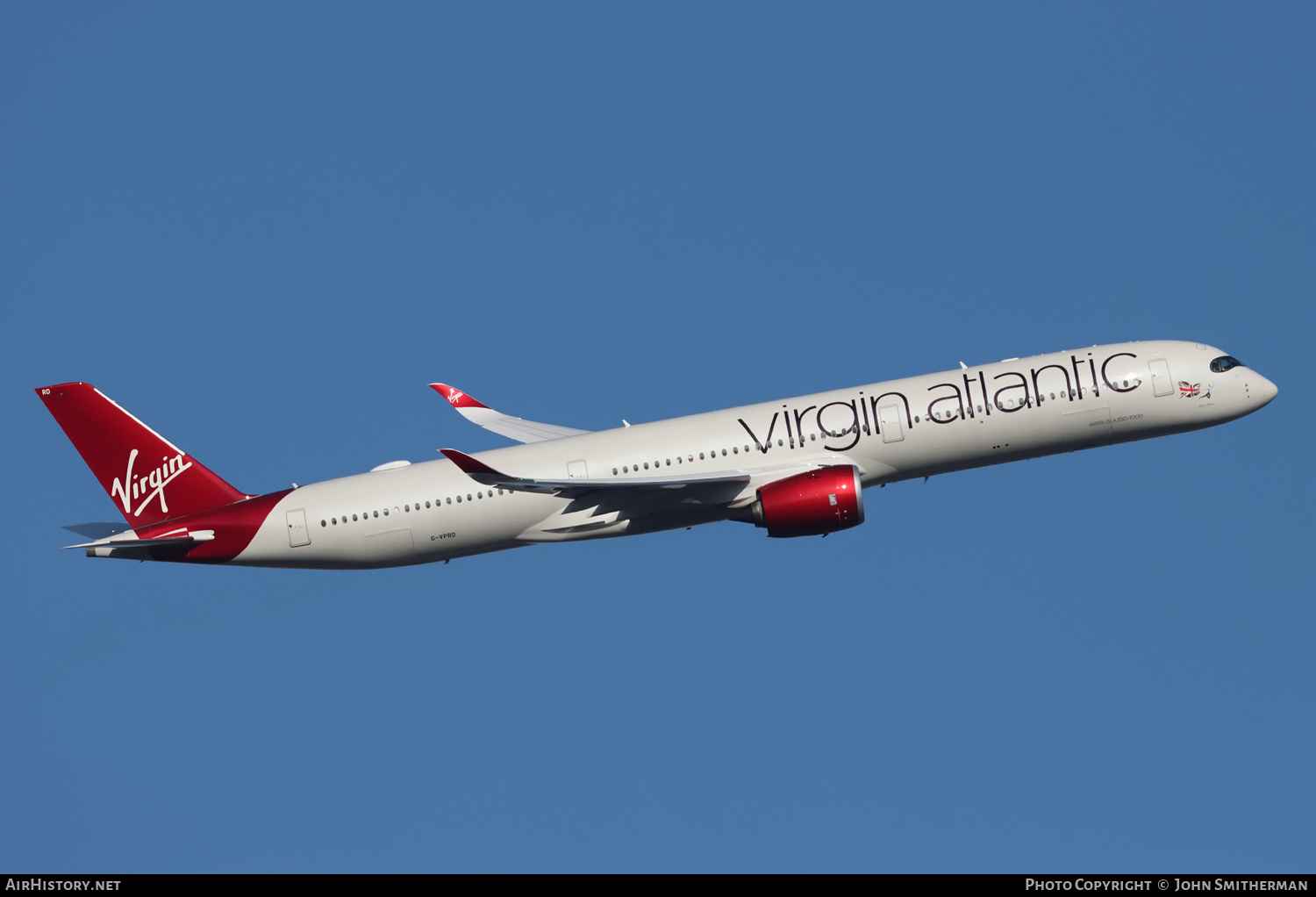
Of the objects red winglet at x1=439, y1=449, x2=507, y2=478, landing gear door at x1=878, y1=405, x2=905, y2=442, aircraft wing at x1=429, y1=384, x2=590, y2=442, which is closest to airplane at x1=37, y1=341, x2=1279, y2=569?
landing gear door at x1=878, y1=405, x2=905, y2=442

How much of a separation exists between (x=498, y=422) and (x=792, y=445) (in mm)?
15642

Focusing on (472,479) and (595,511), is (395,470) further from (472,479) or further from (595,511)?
(595,511)

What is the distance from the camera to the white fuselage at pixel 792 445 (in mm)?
58938

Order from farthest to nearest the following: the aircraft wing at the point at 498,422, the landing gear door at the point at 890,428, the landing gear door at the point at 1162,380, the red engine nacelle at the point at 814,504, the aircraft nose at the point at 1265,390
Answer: the aircraft wing at the point at 498,422, the aircraft nose at the point at 1265,390, the landing gear door at the point at 1162,380, the landing gear door at the point at 890,428, the red engine nacelle at the point at 814,504

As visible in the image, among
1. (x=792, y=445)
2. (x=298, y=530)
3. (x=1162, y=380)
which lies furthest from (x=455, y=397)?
(x=1162, y=380)

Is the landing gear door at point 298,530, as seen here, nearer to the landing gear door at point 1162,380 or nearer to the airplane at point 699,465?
the airplane at point 699,465

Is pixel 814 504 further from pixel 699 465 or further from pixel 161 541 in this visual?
pixel 161 541

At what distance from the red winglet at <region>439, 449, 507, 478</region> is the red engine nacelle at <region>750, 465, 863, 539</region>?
10.2 m

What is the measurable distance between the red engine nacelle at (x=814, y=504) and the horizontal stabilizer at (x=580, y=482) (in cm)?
159

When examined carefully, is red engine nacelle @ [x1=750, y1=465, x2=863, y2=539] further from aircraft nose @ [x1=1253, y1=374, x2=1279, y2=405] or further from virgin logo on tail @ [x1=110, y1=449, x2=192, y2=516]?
virgin logo on tail @ [x1=110, y1=449, x2=192, y2=516]

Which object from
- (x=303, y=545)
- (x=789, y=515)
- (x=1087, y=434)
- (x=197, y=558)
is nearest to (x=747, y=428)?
(x=789, y=515)

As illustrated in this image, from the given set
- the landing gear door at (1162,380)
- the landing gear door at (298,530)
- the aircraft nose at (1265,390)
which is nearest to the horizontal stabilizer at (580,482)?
the landing gear door at (298,530)

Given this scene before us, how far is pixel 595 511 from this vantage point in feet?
194

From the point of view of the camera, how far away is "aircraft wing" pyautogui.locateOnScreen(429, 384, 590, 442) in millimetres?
66875
